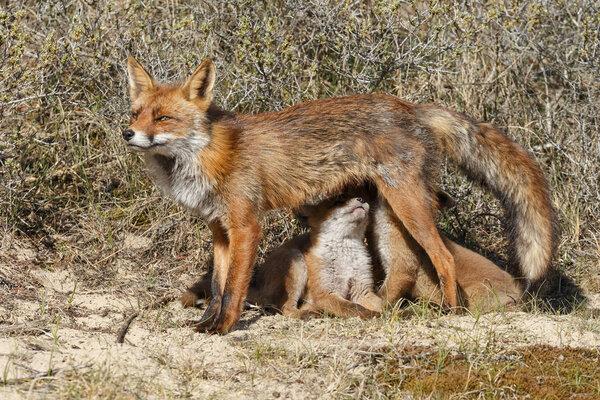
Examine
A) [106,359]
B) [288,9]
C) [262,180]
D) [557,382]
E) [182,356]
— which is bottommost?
[557,382]

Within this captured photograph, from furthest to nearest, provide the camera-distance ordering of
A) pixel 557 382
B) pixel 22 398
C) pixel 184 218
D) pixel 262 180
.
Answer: pixel 184 218 < pixel 262 180 < pixel 557 382 < pixel 22 398

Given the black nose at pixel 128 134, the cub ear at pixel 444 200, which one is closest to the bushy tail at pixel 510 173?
the cub ear at pixel 444 200

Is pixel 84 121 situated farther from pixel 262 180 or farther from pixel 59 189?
pixel 262 180

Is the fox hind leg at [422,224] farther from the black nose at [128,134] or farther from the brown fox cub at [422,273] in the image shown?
the black nose at [128,134]

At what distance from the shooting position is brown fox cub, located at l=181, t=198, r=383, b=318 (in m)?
5.67

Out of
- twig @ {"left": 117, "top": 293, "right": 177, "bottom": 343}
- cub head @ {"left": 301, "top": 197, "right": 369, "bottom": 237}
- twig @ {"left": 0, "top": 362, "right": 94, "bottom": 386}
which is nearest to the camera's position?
twig @ {"left": 0, "top": 362, "right": 94, "bottom": 386}

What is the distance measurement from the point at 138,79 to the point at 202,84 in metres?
0.52

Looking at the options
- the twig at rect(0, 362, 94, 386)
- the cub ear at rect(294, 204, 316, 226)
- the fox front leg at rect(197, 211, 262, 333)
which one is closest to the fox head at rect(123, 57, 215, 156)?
the fox front leg at rect(197, 211, 262, 333)

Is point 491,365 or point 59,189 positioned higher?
point 59,189

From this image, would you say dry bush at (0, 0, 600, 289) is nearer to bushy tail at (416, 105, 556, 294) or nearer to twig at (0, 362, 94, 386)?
bushy tail at (416, 105, 556, 294)

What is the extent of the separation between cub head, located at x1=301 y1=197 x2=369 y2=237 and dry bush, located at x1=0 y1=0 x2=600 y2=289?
85 cm

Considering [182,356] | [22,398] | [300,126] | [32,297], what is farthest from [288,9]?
[22,398]

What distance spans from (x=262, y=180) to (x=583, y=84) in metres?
4.14

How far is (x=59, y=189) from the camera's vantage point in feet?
22.1
